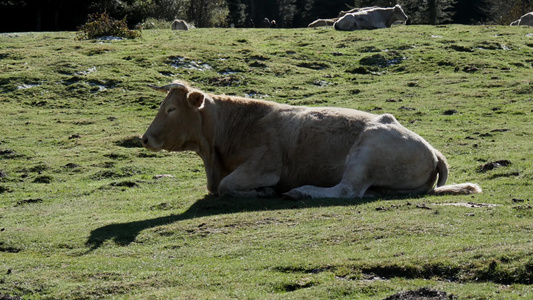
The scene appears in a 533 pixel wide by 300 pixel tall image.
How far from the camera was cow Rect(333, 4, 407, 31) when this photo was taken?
159 ft

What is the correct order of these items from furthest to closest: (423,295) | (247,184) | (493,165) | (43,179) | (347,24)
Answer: (347,24), (43,179), (493,165), (247,184), (423,295)

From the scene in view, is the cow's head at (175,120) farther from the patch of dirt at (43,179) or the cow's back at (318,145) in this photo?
the patch of dirt at (43,179)

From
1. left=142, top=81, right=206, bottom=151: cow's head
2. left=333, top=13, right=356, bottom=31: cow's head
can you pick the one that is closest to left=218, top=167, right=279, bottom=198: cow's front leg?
left=142, top=81, right=206, bottom=151: cow's head

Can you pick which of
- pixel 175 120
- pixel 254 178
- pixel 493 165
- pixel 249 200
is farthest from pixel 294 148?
pixel 493 165

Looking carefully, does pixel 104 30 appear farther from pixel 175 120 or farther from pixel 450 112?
pixel 175 120

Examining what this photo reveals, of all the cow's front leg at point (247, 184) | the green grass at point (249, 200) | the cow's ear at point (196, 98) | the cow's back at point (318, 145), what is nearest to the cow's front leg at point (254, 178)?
the cow's front leg at point (247, 184)

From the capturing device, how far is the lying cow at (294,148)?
44.8 feet

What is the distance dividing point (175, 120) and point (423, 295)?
790 centimetres

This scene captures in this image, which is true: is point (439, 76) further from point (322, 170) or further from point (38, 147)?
point (322, 170)

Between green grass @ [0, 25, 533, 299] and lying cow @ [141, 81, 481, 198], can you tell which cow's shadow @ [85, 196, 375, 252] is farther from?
lying cow @ [141, 81, 481, 198]

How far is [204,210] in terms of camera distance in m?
13.6

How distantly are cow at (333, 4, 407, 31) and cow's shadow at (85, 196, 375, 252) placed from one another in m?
35.6

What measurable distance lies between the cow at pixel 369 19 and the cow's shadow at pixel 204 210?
35627mm

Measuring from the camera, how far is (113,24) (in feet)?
137
